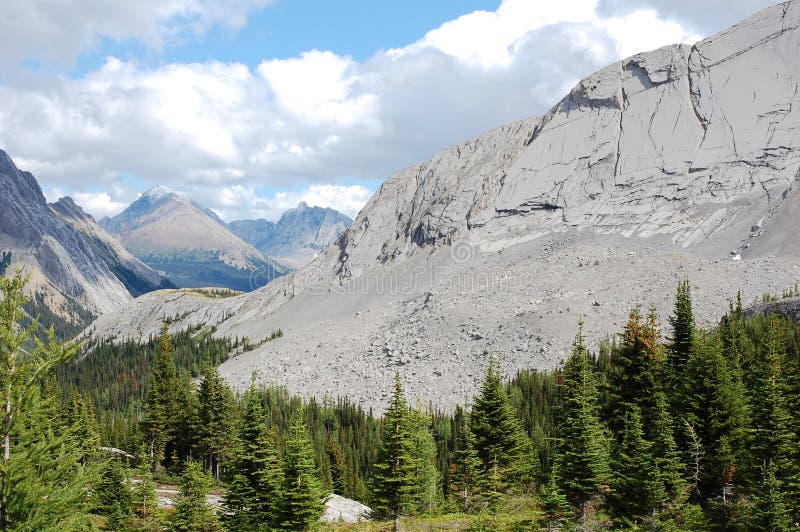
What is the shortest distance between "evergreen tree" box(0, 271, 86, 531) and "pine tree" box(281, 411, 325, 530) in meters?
12.6

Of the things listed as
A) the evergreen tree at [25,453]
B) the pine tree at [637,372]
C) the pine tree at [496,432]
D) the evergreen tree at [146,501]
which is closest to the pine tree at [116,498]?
the evergreen tree at [146,501]

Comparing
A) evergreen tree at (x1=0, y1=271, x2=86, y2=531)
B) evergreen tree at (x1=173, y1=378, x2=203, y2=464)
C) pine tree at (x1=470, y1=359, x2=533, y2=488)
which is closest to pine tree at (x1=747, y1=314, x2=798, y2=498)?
pine tree at (x1=470, y1=359, x2=533, y2=488)

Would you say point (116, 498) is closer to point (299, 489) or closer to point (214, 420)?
point (299, 489)

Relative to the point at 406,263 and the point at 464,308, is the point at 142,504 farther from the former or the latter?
the point at 406,263

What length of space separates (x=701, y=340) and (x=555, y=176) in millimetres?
136319

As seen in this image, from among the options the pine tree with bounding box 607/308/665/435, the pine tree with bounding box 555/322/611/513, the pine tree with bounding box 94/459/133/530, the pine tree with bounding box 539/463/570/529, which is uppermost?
the pine tree with bounding box 607/308/665/435

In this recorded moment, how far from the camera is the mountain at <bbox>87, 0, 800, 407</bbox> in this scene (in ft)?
401

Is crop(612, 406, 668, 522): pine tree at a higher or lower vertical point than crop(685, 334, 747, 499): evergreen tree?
lower

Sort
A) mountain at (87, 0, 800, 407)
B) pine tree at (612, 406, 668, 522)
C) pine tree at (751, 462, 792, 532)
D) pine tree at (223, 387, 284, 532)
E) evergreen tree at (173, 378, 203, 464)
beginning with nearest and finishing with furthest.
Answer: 1. pine tree at (751, 462, 792, 532)
2. pine tree at (612, 406, 668, 522)
3. pine tree at (223, 387, 284, 532)
4. evergreen tree at (173, 378, 203, 464)
5. mountain at (87, 0, 800, 407)

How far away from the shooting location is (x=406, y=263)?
177875 millimetres

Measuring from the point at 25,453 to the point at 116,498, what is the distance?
24026 mm

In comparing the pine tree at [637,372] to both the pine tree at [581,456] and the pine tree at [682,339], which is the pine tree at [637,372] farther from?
the pine tree at [581,456]

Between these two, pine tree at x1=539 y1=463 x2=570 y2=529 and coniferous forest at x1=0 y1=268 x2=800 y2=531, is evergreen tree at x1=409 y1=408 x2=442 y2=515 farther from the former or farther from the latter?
pine tree at x1=539 y1=463 x2=570 y2=529

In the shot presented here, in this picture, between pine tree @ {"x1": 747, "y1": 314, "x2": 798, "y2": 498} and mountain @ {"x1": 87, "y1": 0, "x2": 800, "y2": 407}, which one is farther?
mountain @ {"x1": 87, "y1": 0, "x2": 800, "y2": 407}
